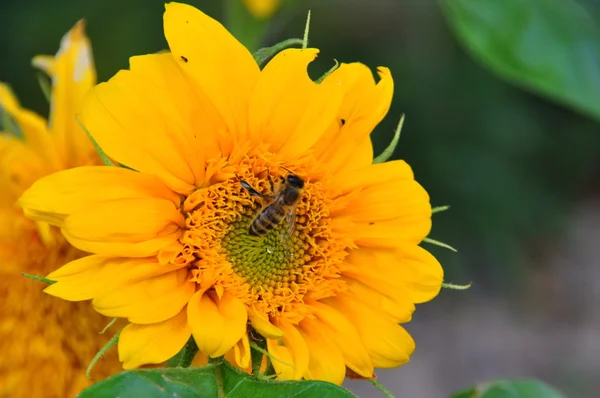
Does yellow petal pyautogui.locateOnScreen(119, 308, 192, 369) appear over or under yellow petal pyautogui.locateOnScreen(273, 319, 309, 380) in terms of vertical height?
over

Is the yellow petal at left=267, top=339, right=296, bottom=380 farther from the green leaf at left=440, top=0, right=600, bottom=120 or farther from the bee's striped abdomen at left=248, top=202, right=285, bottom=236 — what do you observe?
the green leaf at left=440, top=0, right=600, bottom=120

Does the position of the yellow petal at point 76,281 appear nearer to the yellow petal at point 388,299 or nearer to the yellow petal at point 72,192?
the yellow petal at point 72,192

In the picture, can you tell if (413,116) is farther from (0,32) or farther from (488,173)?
(0,32)

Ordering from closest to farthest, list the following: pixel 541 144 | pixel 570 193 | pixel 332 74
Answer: pixel 332 74 → pixel 541 144 → pixel 570 193

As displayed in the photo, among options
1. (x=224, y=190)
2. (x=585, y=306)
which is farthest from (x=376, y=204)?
(x=585, y=306)

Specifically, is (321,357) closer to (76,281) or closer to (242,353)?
(242,353)

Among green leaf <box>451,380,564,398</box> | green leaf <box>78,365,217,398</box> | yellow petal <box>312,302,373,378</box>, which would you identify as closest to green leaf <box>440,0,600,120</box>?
green leaf <box>451,380,564,398</box>

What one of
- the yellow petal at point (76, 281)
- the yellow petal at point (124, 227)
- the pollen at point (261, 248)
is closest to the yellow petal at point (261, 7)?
the pollen at point (261, 248)
